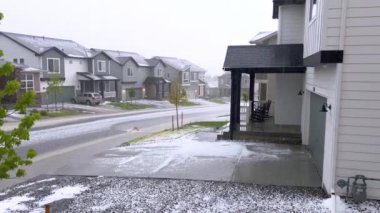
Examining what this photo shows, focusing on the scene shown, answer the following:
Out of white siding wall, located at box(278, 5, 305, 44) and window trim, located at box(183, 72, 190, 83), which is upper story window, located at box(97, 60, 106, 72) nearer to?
window trim, located at box(183, 72, 190, 83)

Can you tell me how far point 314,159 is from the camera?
383 inches

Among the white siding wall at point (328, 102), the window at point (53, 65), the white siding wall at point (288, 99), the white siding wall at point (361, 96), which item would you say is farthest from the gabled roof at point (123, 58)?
the white siding wall at point (361, 96)

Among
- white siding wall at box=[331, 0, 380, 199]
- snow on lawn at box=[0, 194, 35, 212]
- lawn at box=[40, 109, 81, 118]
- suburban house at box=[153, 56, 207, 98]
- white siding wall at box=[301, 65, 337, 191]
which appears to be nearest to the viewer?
white siding wall at box=[331, 0, 380, 199]

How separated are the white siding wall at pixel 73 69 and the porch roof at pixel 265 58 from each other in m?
31.3

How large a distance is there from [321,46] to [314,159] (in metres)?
4.23

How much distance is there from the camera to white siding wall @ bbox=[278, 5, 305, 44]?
47.2ft

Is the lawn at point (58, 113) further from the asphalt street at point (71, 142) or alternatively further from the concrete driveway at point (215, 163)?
the concrete driveway at point (215, 163)

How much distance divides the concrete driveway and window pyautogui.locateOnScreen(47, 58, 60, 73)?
2806 centimetres

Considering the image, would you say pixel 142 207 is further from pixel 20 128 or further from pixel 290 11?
pixel 290 11

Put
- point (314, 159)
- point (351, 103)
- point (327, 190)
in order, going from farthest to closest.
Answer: point (314, 159)
point (327, 190)
point (351, 103)

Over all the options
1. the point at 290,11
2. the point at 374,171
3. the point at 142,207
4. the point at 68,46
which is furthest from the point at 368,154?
the point at 68,46

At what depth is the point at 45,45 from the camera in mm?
38781

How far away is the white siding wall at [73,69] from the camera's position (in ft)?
131

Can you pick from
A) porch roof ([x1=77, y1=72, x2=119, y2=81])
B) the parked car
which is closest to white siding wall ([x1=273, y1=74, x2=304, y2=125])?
the parked car
